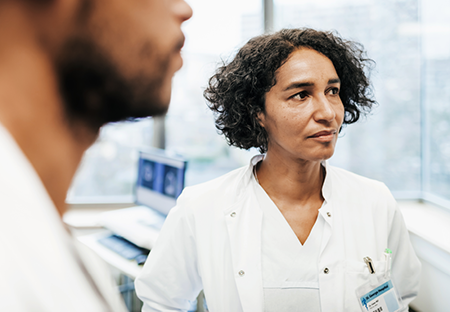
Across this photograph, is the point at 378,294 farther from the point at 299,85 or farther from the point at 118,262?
the point at 118,262

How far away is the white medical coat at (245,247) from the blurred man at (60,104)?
82 cm

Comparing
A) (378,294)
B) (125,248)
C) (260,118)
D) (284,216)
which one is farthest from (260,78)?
(125,248)

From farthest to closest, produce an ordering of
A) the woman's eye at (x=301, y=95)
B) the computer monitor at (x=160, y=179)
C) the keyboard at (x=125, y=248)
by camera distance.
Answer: the computer monitor at (x=160, y=179)
the keyboard at (x=125, y=248)
the woman's eye at (x=301, y=95)

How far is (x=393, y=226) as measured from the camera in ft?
3.75

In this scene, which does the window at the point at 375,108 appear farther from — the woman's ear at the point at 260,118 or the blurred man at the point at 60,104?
the blurred man at the point at 60,104

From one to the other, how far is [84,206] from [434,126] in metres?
2.63

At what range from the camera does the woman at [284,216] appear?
39.0 inches

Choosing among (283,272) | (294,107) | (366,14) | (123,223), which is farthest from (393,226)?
(366,14)

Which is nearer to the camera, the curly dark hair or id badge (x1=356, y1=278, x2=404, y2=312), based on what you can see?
id badge (x1=356, y1=278, x2=404, y2=312)

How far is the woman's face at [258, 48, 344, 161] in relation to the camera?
1.01 meters

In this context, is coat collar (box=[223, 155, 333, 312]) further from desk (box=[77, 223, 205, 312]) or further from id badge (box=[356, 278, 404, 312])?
desk (box=[77, 223, 205, 312])

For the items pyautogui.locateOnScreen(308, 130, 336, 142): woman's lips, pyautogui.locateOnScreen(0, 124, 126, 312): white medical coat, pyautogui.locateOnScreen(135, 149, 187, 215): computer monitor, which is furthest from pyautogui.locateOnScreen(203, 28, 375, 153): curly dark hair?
pyautogui.locateOnScreen(0, 124, 126, 312): white medical coat

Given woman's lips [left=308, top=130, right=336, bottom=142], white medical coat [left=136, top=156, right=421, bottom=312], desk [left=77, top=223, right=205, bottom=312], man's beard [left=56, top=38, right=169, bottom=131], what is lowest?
desk [left=77, top=223, right=205, bottom=312]

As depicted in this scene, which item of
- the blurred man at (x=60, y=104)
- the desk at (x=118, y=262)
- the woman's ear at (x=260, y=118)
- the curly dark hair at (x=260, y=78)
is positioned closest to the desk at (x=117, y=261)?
the desk at (x=118, y=262)
